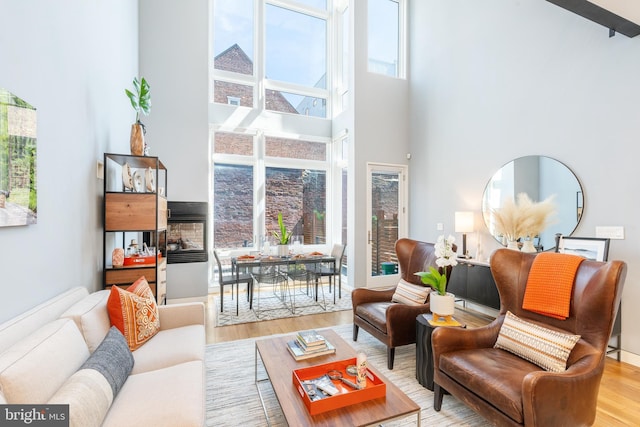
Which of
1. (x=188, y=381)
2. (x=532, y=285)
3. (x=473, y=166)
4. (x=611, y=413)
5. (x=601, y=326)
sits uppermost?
(x=473, y=166)

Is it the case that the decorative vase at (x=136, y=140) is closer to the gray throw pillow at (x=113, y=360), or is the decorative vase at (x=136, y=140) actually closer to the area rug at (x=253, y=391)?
the gray throw pillow at (x=113, y=360)

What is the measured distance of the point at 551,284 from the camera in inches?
82.0

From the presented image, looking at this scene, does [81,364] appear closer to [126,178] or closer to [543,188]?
[126,178]

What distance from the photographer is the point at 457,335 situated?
2.16 metres

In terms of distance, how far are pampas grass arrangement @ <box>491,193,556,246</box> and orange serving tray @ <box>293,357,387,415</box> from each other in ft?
9.42

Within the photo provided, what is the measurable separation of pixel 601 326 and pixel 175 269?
4.99m

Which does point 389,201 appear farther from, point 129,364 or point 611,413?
point 129,364

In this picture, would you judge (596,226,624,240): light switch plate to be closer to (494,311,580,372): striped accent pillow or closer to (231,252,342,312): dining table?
(494,311,580,372): striped accent pillow

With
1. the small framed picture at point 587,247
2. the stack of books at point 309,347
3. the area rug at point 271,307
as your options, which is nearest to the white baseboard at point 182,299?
the area rug at point 271,307

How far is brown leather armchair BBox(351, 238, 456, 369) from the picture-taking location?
2738 millimetres

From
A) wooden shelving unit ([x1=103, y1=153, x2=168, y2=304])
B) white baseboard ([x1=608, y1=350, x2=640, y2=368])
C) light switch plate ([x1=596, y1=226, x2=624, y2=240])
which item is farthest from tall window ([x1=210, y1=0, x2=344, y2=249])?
white baseboard ([x1=608, y1=350, x2=640, y2=368])

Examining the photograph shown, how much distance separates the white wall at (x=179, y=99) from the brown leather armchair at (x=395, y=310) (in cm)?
288

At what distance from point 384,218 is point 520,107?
2770 mm

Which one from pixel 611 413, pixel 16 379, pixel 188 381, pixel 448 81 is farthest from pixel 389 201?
pixel 16 379
